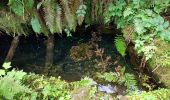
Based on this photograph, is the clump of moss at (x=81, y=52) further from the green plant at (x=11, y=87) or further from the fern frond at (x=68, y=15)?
the green plant at (x=11, y=87)

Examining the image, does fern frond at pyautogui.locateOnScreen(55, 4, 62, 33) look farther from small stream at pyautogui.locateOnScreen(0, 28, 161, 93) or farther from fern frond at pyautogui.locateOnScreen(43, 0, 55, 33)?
small stream at pyautogui.locateOnScreen(0, 28, 161, 93)

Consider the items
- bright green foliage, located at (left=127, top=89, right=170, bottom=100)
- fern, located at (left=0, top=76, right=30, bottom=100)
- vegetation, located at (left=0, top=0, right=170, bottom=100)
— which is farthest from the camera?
vegetation, located at (left=0, top=0, right=170, bottom=100)

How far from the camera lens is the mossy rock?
16.8 ft

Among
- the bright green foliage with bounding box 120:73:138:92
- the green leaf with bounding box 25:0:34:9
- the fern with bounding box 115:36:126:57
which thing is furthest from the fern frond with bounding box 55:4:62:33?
the bright green foliage with bounding box 120:73:138:92

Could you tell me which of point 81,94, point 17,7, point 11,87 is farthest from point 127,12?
point 11,87

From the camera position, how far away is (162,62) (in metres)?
5.19

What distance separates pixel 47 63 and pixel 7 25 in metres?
1.00

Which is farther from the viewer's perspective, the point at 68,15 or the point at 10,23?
the point at 10,23

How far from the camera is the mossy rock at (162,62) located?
511 cm

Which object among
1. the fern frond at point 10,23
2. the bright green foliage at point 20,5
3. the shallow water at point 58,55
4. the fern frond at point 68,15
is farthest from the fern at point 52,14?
the shallow water at point 58,55

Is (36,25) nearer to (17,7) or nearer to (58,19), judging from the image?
(58,19)

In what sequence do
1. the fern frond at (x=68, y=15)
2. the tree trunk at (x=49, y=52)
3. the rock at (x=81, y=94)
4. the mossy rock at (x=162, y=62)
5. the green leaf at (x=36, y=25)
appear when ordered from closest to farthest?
1. the rock at (x=81, y=94)
2. the mossy rock at (x=162, y=62)
3. the fern frond at (x=68, y=15)
4. the green leaf at (x=36, y=25)
5. the tree trunk at (x=49, y=52)

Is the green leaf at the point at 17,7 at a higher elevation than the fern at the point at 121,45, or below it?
higher

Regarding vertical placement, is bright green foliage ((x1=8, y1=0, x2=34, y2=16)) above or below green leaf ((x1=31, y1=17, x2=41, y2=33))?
above
